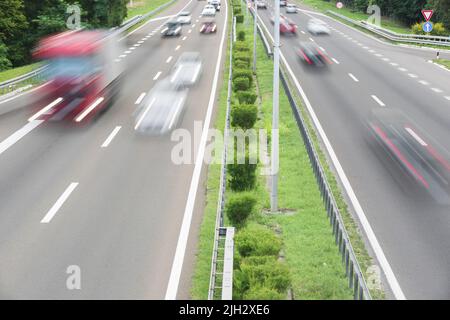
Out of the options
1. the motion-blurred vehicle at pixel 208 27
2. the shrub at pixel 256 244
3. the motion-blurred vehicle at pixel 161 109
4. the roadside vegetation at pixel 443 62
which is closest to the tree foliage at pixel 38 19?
the motion-blurred vehicle at pixel 208 27

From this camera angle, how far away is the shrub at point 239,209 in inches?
598

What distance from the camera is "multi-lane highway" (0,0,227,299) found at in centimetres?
1273

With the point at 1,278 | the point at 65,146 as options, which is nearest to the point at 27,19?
the point at 65,146

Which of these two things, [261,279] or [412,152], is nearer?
[261,279]

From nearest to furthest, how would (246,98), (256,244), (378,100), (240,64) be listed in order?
(256,244) < (246,98) < (378,100) < (240,64)

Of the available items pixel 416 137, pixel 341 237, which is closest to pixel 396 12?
pixel 416 137

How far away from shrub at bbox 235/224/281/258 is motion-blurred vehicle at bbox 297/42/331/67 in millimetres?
26992

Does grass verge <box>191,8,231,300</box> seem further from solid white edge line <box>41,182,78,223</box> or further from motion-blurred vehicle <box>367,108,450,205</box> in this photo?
motion-blurred vehicle <box>367,108,450,205</box>

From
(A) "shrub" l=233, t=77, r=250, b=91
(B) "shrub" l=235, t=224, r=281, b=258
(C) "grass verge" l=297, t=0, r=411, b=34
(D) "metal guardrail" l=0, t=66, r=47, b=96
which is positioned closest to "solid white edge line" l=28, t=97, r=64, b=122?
(D) "metal guardrail" l=0, t=66, r=47, b=96

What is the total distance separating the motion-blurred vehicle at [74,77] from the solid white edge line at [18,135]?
962 mm

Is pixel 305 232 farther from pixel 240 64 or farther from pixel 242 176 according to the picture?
pixel 240 64

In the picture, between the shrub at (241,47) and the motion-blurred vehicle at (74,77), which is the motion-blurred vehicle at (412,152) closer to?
the motion-blurred vehicle at (74,77)

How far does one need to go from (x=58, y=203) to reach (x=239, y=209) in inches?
211

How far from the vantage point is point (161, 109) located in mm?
27484
